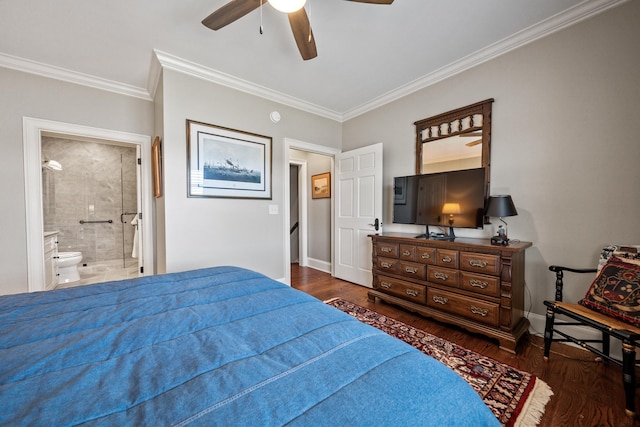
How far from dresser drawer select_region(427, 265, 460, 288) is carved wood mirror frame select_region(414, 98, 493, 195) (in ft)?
3.04

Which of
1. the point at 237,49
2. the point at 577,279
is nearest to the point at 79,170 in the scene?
the point at 237,49

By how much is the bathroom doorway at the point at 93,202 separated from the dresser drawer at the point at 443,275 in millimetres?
4668

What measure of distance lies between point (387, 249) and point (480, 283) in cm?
96

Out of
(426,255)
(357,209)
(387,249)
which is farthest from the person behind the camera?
(357,209)

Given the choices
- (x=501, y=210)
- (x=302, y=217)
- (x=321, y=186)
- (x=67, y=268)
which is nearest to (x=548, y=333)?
(x=501, y=210)

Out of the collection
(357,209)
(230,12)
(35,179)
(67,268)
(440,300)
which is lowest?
(67,268)

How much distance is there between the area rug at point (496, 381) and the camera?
1.39m

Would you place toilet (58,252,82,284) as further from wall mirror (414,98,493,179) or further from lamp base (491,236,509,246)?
lamp base (491,236,509,246)

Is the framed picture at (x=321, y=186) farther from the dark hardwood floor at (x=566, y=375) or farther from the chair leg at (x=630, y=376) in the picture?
the chair leg at (x=630, y=376)

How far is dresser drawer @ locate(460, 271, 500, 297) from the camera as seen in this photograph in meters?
2.07

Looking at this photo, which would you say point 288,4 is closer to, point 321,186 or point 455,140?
point 455,140

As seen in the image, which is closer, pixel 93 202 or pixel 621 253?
pixel 621 253

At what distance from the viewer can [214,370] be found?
0.67 m

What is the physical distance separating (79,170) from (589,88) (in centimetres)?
744
